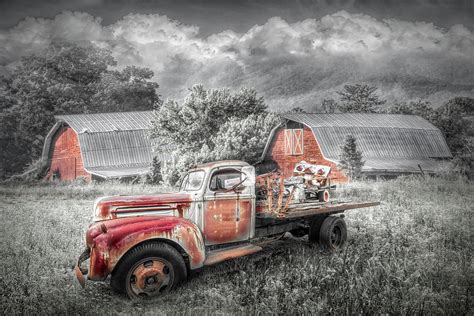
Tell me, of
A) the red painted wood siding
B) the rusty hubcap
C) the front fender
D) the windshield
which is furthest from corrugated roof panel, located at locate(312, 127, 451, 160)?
the rusty hubcap

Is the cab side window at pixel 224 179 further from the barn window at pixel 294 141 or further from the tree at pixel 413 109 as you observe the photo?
the tree at pixel 413 109

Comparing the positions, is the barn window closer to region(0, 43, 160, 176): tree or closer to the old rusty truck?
the old rusty truck

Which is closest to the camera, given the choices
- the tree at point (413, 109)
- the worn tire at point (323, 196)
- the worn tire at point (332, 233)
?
the worn tire at point (332, 233)

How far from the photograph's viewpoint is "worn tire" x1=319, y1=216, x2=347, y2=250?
778 centimetres

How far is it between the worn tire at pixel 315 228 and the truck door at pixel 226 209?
72.9 inches

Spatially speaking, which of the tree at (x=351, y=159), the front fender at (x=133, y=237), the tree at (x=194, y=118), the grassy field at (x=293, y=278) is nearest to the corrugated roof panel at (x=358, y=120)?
the tree at (x=351, y=159)

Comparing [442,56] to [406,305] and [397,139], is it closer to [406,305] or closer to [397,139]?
[397,139]

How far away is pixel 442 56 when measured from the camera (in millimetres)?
125000

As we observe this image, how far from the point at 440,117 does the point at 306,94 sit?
100498 millimetres

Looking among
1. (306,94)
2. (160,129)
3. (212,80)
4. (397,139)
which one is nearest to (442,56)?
(306,94)

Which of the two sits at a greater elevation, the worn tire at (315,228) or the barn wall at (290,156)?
the barn wall at (290,156)

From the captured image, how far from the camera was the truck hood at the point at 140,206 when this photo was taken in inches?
227

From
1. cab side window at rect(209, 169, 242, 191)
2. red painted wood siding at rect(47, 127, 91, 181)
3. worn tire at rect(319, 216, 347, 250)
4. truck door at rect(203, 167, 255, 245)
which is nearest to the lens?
truck door at rect(203, 167, 255, 245)

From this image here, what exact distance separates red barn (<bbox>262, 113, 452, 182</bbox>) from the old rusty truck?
18.9 meters
